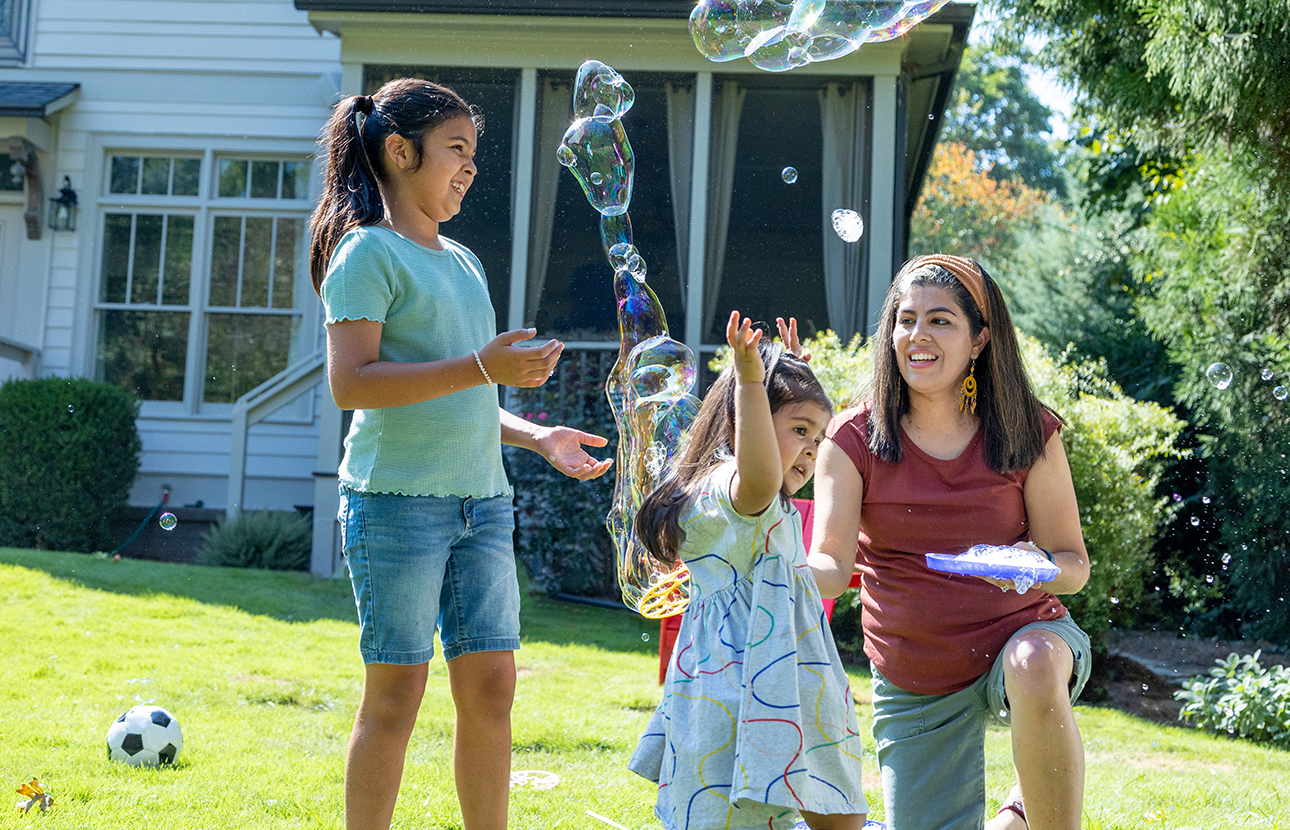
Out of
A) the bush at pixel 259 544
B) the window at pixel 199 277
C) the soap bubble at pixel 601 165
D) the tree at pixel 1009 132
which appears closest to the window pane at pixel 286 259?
the window at pixel 199 277

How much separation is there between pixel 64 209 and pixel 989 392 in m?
8.33

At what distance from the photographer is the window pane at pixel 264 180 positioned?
8.73 m

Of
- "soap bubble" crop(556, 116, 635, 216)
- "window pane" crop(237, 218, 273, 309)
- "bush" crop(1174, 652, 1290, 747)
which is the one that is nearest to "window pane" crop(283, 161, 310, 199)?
"window pane" crop(237, 218, 273, 309)

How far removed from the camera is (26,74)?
8867mm

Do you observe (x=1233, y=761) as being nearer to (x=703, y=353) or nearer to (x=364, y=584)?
(x=364, y=584)

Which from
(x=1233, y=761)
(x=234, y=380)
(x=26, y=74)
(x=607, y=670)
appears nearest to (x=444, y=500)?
(x=607, y=670)

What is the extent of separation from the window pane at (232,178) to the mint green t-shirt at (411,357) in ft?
24.0

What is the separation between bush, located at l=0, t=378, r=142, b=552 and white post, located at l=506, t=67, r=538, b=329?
10.2 ft

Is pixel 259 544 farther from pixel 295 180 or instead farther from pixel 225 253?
pixel 295 180

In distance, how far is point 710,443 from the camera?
2.11 meters

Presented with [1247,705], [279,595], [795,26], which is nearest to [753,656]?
[795,26]

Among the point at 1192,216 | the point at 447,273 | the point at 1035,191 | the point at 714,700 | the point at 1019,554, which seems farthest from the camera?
the point at 1035,191

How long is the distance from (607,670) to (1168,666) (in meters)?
3.23

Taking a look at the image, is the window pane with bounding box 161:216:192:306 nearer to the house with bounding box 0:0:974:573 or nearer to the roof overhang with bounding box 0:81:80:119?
the house with bounding box 0:0:974:573
